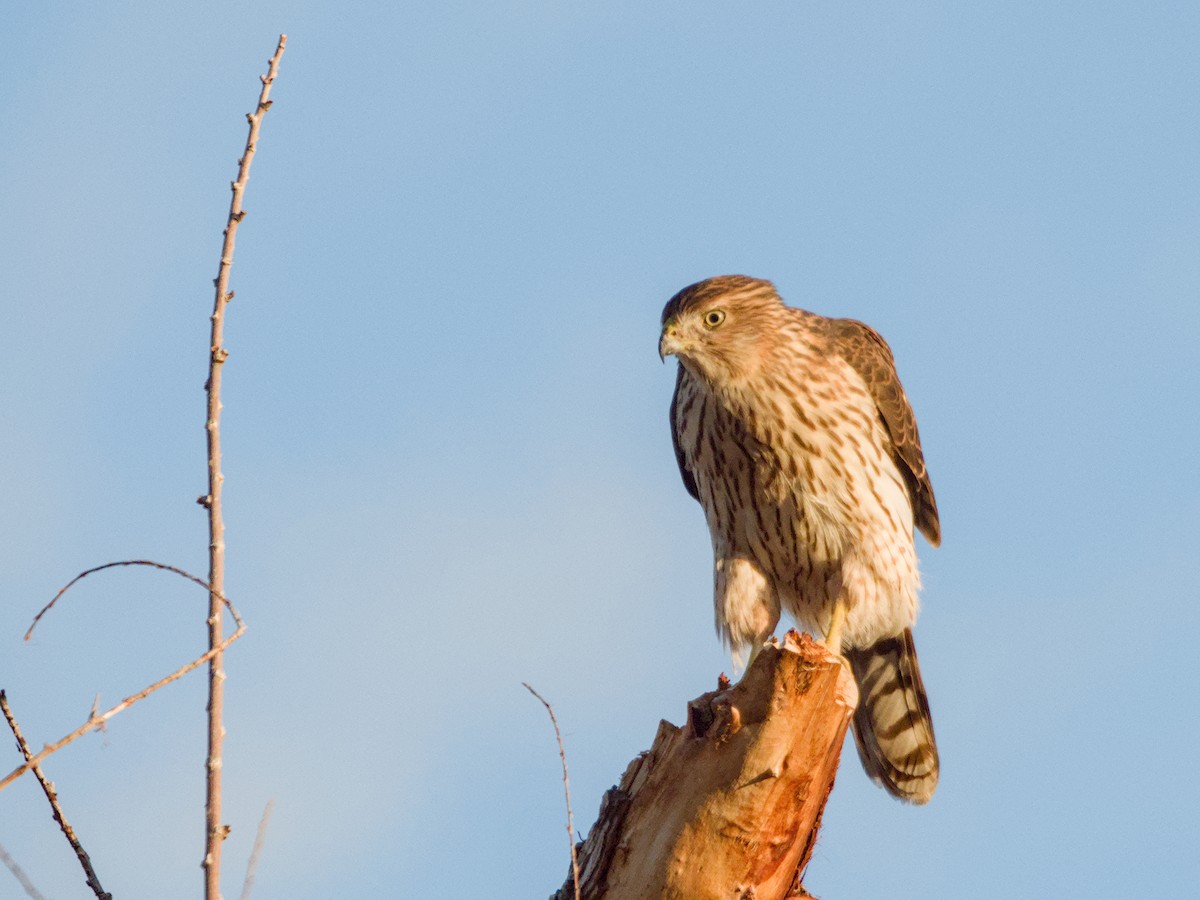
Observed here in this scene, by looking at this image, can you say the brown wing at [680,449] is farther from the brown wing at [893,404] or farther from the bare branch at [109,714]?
the bare branch at [109,714]

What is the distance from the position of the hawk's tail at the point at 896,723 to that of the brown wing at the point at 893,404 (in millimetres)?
554

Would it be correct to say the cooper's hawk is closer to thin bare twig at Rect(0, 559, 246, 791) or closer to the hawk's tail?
the hawk's tail

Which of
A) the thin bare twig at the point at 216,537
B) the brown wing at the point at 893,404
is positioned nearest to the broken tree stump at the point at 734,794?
the thin bare twig at the point at 216,537

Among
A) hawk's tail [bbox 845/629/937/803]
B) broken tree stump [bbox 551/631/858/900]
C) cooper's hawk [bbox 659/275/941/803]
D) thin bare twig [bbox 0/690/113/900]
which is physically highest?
cooper's hawk [bbox 659/275/941/803]

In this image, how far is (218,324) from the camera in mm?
2926

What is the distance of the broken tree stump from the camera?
3852mm

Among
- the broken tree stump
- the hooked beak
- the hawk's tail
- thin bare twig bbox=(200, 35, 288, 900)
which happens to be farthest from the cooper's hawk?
thin bare twig bbox=(200, 35, 288, 900)

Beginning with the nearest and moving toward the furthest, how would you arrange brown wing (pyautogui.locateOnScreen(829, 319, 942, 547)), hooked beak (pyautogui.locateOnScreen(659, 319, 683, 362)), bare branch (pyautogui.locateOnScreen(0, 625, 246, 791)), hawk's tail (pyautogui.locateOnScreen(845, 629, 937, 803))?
bare branch (pyautogui.locateOnScreen(0, 625, 246, 791)) → hooked beak (pyautogui.locateOnScreen(659, 319, 683, 362)) → brown wing (pyautogui.locateOnScreen(829, 319, 942, 547)) → hawk's tail (pyautogui.locateOnScreen(845, 629, 937, 803))

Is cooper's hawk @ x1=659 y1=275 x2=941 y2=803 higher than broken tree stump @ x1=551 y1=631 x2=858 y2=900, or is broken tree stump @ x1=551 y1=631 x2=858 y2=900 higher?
cooper's hawk @ x1=659 y1=275 x2=941 y2=803

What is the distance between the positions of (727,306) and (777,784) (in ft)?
7.86

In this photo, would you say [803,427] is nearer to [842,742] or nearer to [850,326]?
[850,326]

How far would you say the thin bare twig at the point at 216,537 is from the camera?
8.73 ft

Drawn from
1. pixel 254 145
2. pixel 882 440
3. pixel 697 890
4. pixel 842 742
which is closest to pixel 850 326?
pixel 882 440

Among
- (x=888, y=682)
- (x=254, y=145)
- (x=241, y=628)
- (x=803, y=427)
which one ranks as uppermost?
(x=803, y=427)
